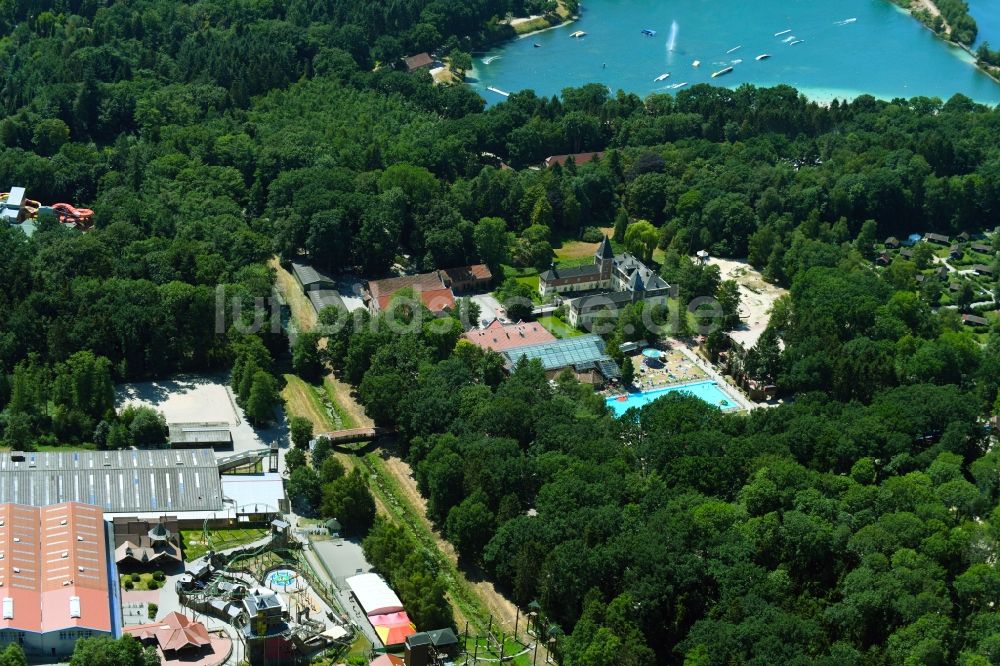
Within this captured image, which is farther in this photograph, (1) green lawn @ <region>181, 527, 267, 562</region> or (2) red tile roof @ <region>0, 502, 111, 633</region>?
(1) green lawn @ <region>181, 527, 267, 562</region>

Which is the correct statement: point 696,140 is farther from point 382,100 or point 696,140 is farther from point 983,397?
point 983,397

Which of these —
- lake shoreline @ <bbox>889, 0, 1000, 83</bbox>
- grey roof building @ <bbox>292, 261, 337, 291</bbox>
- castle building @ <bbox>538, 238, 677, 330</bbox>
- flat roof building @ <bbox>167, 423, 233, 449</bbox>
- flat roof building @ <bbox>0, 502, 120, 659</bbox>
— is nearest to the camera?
flat roof building @ <bbox>0, 502, 120, 659</bbox>

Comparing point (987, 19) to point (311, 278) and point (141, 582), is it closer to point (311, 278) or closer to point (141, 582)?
point (311, 278)

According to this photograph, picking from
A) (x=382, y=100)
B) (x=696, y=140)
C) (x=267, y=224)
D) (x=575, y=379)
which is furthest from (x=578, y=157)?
(x=575, y=379)

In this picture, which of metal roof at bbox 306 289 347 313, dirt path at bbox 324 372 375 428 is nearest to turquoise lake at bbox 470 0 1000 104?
metal roof at bbox 306 289 347 313

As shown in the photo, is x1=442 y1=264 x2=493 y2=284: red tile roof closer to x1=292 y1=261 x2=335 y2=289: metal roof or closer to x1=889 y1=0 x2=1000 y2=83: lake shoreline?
x1=292 y1=261 x2=335 y2=289: metal roof

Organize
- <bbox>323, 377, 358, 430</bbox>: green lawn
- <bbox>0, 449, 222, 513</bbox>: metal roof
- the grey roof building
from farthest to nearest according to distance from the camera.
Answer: the grey roof building
<bbox>323, 377, 358, 430</bbox>: green lawn
<bbox>0, 449, 222, 513</bbox>: metal roof

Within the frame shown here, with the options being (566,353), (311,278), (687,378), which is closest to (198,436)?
(311,278)

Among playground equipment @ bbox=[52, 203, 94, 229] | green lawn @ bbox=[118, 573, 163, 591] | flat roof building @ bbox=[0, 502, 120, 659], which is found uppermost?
flat roof building @ bbox=[0, 502, 120, 659]
